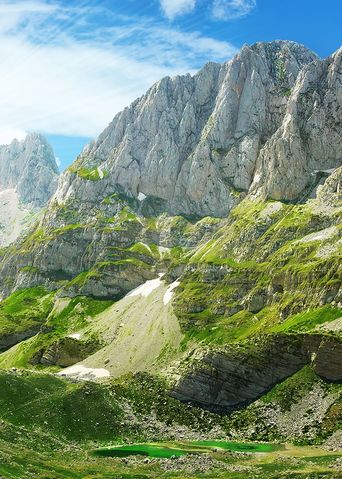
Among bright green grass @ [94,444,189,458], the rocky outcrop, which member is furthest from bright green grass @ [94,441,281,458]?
the rocky outcrop

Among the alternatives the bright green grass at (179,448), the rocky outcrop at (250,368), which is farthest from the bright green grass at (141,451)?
the rocky outcrop at (250,368)

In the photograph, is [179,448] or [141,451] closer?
[141,451]

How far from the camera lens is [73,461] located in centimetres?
9825

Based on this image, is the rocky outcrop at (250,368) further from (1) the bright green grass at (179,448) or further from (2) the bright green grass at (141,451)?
(2) the bright green grass at (141,451)

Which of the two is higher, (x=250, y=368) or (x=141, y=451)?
(x=141, y=451)

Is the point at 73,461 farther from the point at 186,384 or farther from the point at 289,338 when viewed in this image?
the point at 289,338

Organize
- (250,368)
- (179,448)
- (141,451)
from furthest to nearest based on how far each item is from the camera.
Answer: (250,368) < (179,448) < (141,451)

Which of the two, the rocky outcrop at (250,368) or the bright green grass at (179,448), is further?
the rocky outcrop at (250,368)

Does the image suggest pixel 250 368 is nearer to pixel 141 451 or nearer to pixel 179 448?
pixel 179 448

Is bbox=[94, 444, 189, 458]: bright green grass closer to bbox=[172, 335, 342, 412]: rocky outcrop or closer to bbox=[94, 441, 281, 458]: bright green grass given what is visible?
bbox=[94, 441, 281, 458]: bright green grass

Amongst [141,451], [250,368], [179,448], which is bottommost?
[179,448]

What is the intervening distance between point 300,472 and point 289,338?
82469 mm

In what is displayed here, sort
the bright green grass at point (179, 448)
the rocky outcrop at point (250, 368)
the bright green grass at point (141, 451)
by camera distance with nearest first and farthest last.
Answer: the bright green grass at point (141, 451), the bright green grass at point (179, 448), the rocky outcrop at point (250, 368)

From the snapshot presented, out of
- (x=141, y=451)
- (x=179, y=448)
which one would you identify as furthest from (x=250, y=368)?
(x=141, y=451)
